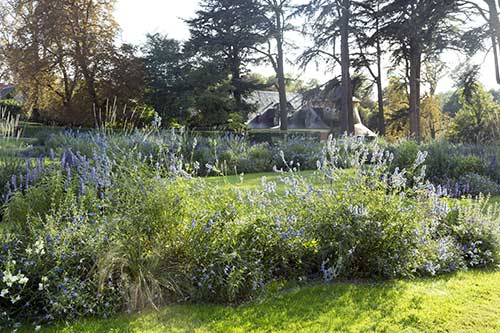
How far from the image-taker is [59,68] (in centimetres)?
2170

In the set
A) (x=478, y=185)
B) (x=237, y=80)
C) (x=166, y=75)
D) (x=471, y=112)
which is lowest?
(x=478, y=185)

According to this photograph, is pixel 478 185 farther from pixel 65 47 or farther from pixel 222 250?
pixel 65 47

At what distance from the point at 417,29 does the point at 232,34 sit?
39.0 ft

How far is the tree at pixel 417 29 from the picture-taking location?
15.7 meters

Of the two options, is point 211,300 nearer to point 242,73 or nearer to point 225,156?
point 225,156

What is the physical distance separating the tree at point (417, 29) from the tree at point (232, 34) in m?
7.73

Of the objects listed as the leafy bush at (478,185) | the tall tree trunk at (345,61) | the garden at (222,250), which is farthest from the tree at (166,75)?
the garden at (222,250)

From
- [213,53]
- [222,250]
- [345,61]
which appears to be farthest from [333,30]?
[222,250]

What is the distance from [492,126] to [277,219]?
10.7m

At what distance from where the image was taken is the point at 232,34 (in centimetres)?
2473

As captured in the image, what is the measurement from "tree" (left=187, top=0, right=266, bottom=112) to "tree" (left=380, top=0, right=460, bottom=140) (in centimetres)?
773

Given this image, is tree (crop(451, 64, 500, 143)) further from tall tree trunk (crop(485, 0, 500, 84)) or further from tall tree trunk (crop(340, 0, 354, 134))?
tall tree trunk (crop(340, 0, 354, 134))

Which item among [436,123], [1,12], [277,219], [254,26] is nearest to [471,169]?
[277,219]

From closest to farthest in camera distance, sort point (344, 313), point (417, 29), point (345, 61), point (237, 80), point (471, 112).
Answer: point (344, 313), point (417, 29), point (345, 61), point (471, 112), point (237, 80)
